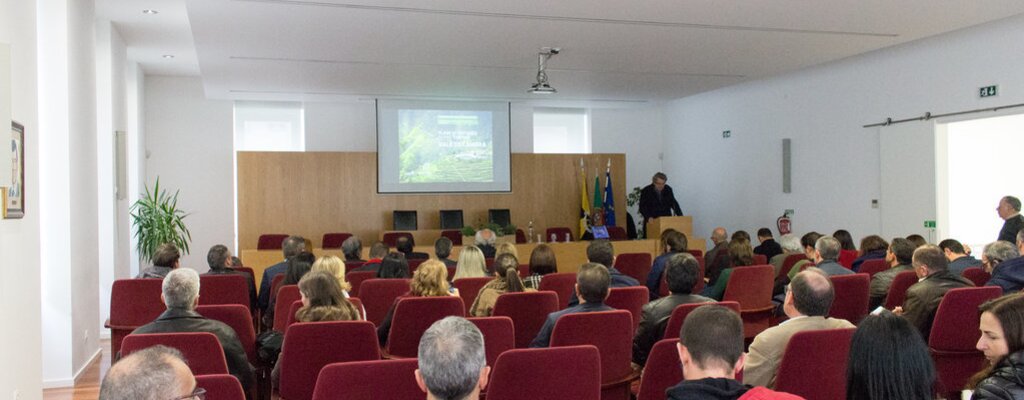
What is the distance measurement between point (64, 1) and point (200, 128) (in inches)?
288

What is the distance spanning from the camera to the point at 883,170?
34.2 feet

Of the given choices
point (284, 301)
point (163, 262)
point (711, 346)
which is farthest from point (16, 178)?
point (711, 346)

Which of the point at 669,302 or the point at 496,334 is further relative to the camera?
the point at 669,302

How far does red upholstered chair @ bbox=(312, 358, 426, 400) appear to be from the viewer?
106 inches

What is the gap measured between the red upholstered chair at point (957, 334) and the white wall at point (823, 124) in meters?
4.98

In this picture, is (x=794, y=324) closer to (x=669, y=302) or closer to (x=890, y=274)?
(x=669, y=302)

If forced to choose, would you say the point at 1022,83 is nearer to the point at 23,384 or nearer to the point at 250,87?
the point at 23,384

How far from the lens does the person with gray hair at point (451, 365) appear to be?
2.28 metres

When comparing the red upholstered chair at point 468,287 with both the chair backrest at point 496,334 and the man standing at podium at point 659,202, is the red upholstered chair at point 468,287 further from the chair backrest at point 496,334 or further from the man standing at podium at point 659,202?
the man standing at podium at point 659,202

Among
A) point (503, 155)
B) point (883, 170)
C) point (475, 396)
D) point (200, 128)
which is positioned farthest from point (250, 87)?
point (475, 396)

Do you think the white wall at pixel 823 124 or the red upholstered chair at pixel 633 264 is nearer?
the red upholstered chair at pixel 633 264

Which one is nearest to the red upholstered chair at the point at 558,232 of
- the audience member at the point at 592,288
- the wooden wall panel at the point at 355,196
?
the wooden wall panel at the point at 355,196

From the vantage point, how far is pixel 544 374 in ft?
9.87

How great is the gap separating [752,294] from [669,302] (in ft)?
6.32
